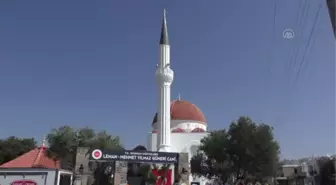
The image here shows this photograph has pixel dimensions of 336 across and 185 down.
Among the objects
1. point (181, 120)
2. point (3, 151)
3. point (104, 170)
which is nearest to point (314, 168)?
point (104, 170)

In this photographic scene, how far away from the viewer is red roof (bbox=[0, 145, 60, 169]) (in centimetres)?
3092

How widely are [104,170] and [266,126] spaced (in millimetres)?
16700

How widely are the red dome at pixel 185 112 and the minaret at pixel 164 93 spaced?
35.0ft

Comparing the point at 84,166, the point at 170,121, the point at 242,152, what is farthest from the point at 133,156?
the point at 170,121

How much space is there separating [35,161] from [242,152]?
66.8ft

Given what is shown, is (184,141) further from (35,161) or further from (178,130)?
(35,161)

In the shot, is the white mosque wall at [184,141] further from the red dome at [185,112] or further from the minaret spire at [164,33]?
the minaret spire at [164,33]

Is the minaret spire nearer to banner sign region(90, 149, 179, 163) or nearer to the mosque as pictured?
the mosque

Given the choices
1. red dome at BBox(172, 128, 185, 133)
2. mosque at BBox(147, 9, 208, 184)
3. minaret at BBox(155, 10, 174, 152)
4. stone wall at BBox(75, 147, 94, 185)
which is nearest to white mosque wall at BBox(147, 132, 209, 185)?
mosque at BBox(147, 9, 208, 184)

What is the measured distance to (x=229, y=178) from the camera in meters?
36.4

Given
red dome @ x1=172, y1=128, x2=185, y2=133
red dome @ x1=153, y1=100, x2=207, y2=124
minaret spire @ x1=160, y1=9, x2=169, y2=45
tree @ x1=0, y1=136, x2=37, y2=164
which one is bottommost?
tree @ x1=0, y1=136, x2=37, y2=164

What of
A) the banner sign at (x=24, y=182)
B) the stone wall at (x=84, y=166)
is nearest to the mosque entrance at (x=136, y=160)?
the stone wall at (x=84, y=166)

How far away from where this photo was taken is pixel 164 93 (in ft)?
131

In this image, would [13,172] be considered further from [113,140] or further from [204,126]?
[204,126]
